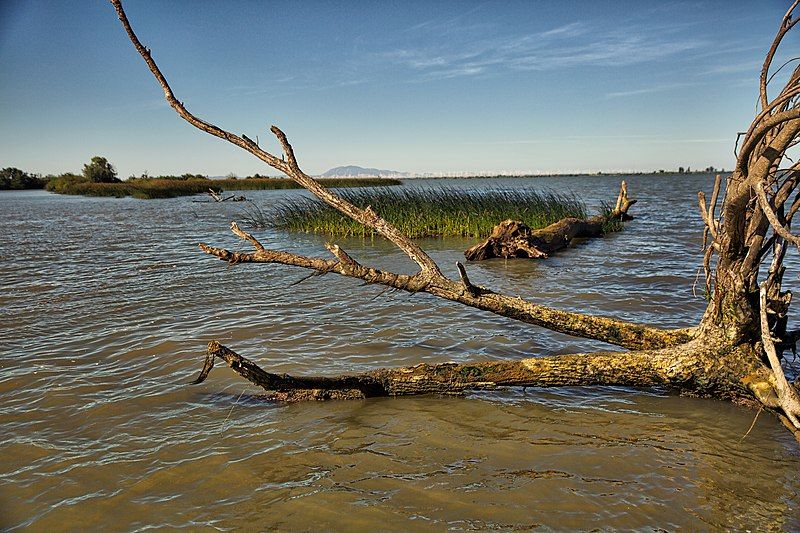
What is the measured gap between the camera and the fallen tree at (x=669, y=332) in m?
3.93

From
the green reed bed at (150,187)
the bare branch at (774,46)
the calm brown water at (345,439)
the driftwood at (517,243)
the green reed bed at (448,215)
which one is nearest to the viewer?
the calm brown water at (345,439)

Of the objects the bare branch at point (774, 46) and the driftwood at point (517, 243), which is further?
the driftwood at point (517, 243)

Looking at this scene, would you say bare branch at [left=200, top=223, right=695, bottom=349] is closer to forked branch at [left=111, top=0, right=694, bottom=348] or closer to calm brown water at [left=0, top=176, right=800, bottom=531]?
forked branch at [left=111, top=0, right=694, bottom=348]

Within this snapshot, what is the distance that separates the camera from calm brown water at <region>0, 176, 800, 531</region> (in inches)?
123

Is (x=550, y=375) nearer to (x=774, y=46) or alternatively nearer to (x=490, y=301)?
(x=490, y=301)

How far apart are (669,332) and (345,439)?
2939mm

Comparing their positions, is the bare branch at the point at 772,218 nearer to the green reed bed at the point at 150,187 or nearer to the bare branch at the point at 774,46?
the bare branch at the point at 774,46

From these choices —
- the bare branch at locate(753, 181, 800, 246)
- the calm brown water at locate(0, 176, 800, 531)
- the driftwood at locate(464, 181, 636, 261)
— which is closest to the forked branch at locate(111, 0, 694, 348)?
the calm brown water at locate(0, 176, 800, 531)

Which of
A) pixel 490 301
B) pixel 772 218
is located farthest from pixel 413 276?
pixel 772 218

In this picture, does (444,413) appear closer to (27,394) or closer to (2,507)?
(2,507)

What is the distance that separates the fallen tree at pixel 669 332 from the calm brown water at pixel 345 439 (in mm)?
225

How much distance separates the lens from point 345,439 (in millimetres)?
4039

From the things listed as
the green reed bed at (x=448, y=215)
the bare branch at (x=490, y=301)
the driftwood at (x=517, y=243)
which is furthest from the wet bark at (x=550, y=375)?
the green reed bed at (x=448, y=215)

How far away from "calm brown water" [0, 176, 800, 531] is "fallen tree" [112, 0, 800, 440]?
0.22 meters
